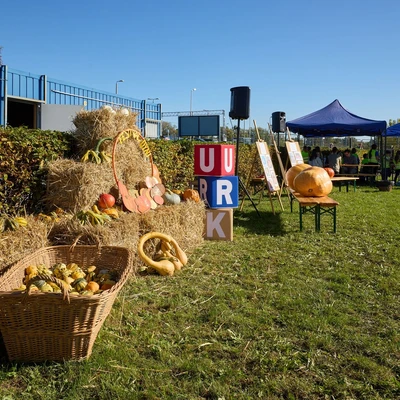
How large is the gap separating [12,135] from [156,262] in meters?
2.15

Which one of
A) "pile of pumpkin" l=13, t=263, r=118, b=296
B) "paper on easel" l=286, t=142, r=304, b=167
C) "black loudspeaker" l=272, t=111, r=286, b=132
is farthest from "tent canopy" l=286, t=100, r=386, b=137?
"pile of pumpkin" l=13, t=263, r=118, b=296

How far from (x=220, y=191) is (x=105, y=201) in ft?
6.79

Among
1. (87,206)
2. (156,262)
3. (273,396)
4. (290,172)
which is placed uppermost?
(290,172)

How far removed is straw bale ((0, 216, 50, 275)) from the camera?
12.1ft

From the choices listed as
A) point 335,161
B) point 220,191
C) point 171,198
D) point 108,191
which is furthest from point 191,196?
point 335,161

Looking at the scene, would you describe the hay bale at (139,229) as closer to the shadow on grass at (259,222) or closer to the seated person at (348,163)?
the shadow on grass at (259,222)

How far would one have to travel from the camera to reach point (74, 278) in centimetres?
346

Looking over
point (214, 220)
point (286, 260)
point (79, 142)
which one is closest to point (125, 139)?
point (79, 142)

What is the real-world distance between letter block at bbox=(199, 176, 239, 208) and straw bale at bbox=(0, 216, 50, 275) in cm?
297

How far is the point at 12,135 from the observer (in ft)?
16.2

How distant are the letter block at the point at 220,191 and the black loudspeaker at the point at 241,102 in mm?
2110

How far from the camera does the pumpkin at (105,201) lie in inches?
210

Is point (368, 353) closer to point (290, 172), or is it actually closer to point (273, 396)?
point (273, 396)

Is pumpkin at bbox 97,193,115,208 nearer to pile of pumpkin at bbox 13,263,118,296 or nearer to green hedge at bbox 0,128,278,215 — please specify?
green hedge at bbox 0,128,278,215
